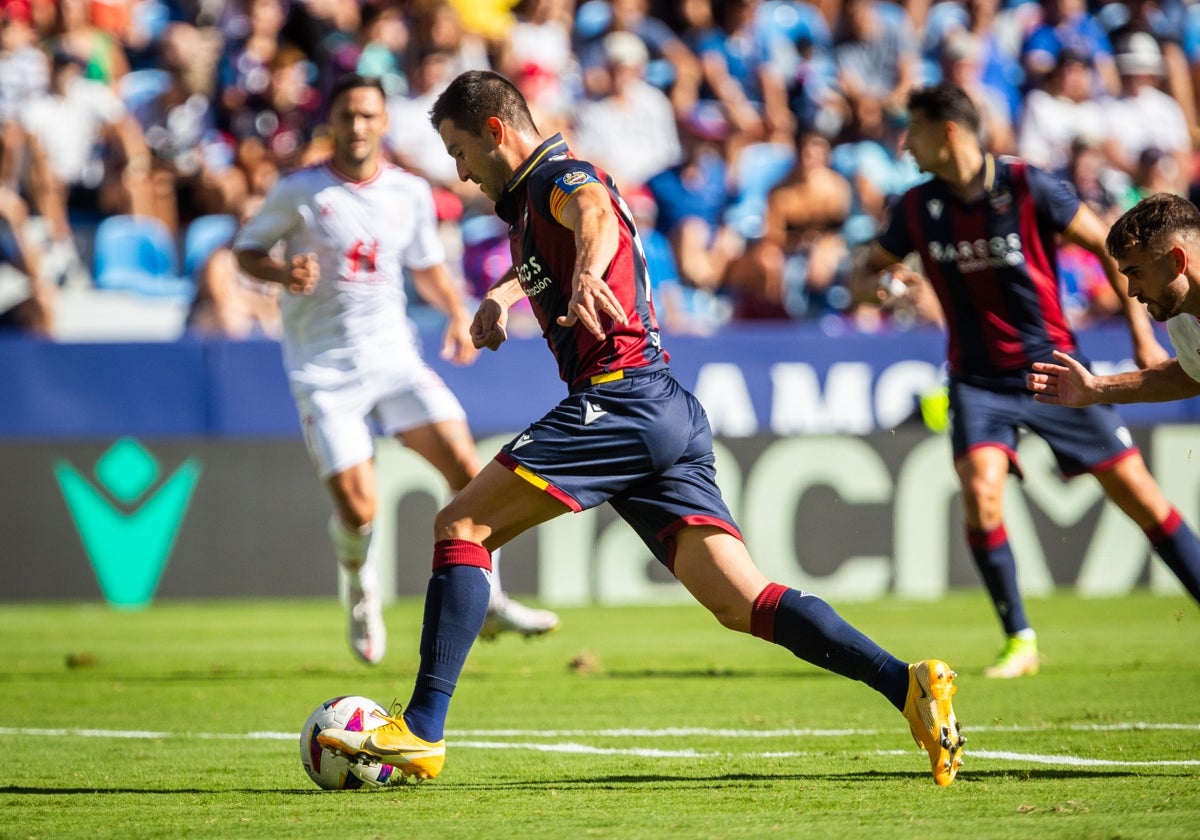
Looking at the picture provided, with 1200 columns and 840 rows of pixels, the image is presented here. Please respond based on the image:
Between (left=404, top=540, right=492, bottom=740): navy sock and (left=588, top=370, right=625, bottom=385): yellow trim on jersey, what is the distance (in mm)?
656

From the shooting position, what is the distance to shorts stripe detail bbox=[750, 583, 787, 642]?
5.19 metres

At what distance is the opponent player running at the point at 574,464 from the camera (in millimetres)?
5105

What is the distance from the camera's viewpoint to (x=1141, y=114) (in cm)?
1852

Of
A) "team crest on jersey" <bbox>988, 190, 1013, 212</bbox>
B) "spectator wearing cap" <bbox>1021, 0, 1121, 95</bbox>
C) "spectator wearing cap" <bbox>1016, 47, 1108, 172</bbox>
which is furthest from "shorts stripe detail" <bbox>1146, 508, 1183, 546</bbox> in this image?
"spectator wearing cap" <bbox>1021, 0, 1121, 95</bbox>

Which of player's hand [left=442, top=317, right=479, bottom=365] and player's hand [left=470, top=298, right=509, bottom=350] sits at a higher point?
player's hand [left=470, top=298, right=509, bottom=350]

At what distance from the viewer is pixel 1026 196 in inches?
315

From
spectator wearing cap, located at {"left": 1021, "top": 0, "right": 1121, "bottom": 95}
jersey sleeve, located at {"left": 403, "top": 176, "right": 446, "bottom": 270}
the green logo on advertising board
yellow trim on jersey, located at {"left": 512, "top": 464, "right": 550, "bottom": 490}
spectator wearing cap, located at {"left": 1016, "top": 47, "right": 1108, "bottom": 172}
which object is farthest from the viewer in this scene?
spectator wearing cap, located at {"left": 1021, "top": 0, "right": 1121, "bottom": 95}

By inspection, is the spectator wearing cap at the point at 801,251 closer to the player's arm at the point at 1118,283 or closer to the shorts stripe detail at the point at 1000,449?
the shorts stripe detail at the point at 1000,449

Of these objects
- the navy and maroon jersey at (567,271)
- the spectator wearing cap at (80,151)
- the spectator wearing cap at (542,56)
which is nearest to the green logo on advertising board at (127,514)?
the spectator wearing cap at (80,151)

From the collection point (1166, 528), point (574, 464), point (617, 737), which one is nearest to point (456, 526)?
point (574, 464)

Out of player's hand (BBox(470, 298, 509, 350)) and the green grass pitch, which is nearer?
the green grass pitch

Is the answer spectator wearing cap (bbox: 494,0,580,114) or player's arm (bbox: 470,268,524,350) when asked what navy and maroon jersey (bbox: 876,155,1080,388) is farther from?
spectator wearing cap (bbox: 494,0,580,114)

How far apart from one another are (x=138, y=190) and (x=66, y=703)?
→ 27.3ft

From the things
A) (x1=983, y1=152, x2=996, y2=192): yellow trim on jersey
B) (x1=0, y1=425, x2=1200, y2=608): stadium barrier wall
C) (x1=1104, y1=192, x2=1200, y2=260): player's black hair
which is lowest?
(x1=0, y1=425, x2=1200, y2=608): stadium barrier wall
